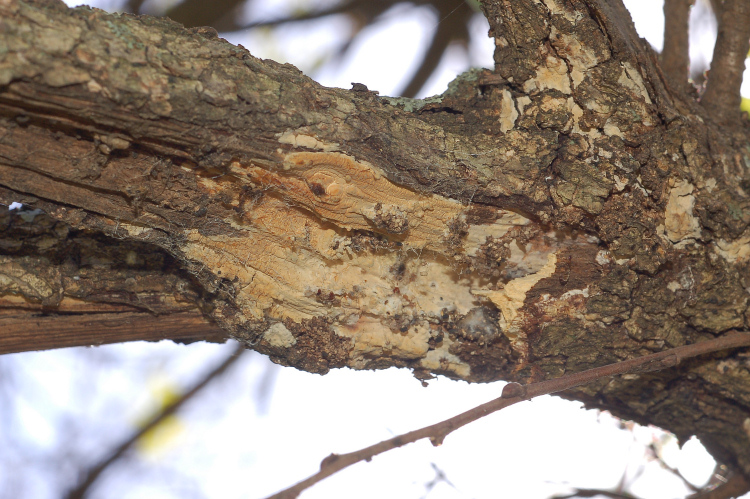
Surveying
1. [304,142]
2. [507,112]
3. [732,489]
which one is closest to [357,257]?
[304,142]

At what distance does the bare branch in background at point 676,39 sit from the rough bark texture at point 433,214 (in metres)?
0.32

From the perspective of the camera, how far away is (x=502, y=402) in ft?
2.30

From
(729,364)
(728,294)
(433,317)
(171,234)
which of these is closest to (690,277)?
(728,294)

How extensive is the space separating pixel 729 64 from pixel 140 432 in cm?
258

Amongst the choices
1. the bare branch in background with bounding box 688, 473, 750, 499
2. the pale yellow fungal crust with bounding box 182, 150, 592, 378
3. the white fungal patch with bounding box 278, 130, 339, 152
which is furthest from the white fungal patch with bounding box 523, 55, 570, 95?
the bare branch in background with bounding box 688, 473, 750, 499

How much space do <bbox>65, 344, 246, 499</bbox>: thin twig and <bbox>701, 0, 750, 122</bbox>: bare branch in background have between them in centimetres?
185

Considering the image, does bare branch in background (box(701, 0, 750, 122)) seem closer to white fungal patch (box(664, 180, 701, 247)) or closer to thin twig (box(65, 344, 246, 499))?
white fungal patch (box(664, 180, 701, 247))

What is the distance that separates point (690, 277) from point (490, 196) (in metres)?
0.43

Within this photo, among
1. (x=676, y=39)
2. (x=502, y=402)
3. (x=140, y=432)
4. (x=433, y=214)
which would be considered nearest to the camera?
(x=502, y=402)

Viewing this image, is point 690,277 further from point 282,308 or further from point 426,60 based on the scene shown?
point 426,60

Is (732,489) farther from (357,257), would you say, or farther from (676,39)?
(676,39)

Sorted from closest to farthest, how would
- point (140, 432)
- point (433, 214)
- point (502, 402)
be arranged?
point (502, 402) < point (433, 214) < point (140, 432)

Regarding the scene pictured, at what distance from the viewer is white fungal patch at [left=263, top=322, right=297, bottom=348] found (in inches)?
36.0

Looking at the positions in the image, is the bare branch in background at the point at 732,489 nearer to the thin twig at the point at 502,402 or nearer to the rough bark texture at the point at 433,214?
the rough bark texture at the point at 433,214
